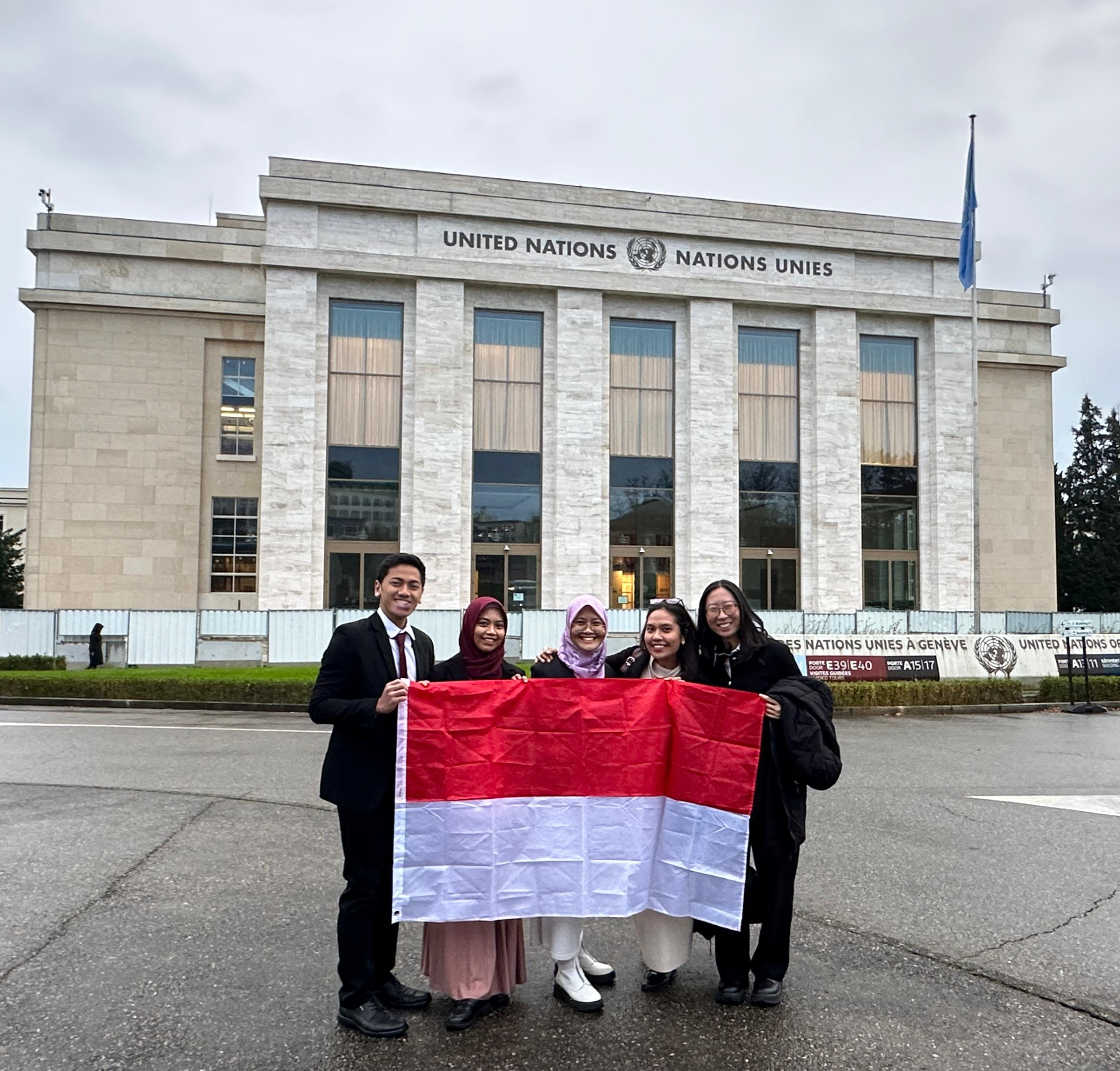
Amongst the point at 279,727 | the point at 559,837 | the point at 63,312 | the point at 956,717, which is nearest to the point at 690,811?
the point at 559,837

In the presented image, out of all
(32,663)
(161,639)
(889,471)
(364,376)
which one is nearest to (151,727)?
(161,639)

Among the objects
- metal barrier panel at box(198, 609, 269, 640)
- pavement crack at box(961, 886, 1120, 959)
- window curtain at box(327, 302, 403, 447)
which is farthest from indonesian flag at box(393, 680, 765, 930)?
window curtain at box(327, 302, 403, 447)

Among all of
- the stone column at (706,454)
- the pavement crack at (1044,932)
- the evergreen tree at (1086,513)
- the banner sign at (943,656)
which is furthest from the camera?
the evergreen tree at (1086,513)

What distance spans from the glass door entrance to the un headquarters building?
9 centimetres

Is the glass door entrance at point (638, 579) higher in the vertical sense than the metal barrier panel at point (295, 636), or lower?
higher

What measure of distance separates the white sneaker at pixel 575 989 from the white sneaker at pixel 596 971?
0.08 m

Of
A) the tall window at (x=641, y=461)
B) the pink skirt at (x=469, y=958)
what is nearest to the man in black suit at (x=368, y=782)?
the pink skirt at (x=469, y=958)

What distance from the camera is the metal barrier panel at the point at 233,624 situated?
23.7m

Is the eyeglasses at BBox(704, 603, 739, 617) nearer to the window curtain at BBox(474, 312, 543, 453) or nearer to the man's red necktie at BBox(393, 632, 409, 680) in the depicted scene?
the man's red necktie at BBox(393, 632, 409, 680)

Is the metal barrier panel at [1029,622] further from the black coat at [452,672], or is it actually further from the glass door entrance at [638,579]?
the black coat at [452,672]

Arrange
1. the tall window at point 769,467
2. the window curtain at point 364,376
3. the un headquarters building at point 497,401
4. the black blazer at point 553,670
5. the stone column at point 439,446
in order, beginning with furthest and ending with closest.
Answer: the tall window at point 769,467 → the window curtain at point 364,376 → the un headquarters building at point 497,401 → the stone column at point 439,446 → the black blazer at point 553,670

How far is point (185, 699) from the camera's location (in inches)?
714

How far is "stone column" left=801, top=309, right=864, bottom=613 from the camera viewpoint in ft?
117

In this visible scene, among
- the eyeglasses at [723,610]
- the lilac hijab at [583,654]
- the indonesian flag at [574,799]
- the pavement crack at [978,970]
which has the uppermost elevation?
the eyeglasses at [723,610]
